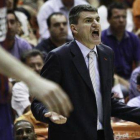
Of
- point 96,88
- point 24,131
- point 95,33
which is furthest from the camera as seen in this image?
point 24,131

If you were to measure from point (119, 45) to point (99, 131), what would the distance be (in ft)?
14.2

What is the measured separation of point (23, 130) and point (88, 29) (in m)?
1.53

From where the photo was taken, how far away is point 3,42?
11.5 ft

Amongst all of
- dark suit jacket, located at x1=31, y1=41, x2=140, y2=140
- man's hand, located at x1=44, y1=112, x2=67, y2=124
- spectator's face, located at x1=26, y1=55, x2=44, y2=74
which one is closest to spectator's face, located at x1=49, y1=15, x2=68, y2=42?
spectator's face, located at x1=26, y1=55, x2=44, y2=74

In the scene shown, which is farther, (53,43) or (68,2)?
(68,2)

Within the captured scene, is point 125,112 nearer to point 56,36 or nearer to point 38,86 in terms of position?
point 38,86

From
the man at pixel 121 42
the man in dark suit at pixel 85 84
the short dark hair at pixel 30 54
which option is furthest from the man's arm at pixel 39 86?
the man at pixel 121 42

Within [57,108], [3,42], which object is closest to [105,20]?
[3,42]

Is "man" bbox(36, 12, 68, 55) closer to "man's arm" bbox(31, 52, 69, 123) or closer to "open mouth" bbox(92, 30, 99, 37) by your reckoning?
"open mouth" bbox(92, 30, 99, 37)

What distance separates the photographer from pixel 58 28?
8258 millimetres

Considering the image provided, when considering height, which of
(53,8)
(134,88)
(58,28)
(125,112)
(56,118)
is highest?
(53,8)

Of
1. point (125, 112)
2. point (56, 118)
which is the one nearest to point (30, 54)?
point (125, 112)

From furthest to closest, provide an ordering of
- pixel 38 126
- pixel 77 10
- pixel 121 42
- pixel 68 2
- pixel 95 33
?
pixel 68 2
pixel 121 42
pixel 38 126
pixel 77 10
pixel 95 33

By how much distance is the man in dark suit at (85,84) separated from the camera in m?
4.25
